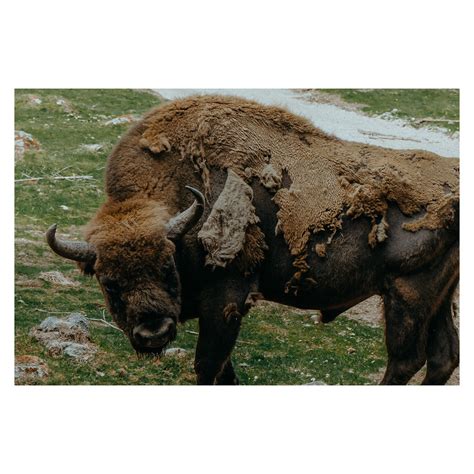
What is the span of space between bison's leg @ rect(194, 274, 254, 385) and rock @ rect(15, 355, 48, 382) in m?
1.05

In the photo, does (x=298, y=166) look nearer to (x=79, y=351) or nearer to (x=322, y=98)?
(x=322, y=98)

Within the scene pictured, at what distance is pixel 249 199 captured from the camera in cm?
520

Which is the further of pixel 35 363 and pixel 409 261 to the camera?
pixel 35 363

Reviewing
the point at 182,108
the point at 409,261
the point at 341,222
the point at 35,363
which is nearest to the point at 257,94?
the point at 182,108

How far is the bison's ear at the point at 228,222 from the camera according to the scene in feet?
16.6

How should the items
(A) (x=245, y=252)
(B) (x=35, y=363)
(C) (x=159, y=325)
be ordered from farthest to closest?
(B) (x=35, y=363), (A) (x=245, y=252), (C) (x=159, y=325)

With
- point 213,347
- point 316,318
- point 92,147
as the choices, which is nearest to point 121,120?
point 92,147

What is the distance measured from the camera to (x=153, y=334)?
4.78 metres

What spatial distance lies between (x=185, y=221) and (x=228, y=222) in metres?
0.33

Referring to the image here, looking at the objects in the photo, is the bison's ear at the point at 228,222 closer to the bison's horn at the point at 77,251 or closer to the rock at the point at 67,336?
the bison's horn at the point at 77,251

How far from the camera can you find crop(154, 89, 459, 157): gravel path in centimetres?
580

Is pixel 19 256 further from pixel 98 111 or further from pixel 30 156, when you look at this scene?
pixel 98 111

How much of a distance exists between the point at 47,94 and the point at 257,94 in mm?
1508

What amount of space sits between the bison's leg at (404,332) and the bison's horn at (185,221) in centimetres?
135
